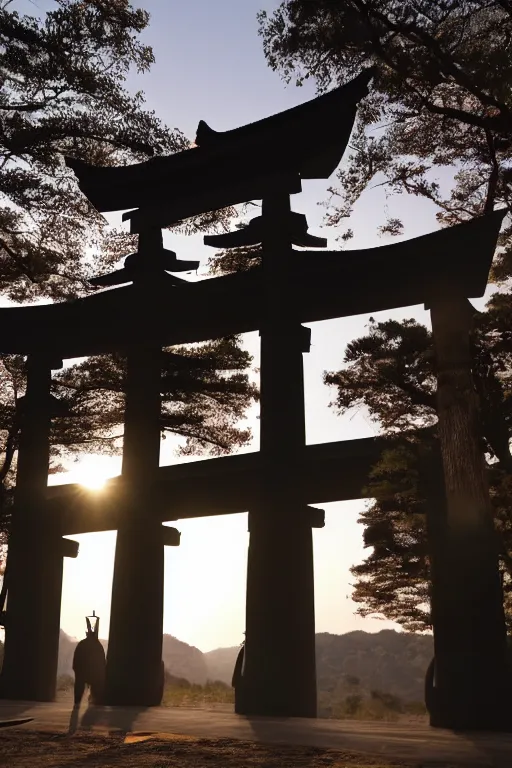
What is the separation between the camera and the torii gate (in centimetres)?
1121

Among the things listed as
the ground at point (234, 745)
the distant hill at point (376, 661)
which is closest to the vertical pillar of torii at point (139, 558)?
the ground at point (234, 745)

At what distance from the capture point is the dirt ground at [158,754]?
18.0 feet

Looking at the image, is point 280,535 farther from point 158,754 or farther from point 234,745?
point 158,754

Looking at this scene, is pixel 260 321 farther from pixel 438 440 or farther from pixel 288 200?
pixel 438 440

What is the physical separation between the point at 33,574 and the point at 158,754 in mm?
9359

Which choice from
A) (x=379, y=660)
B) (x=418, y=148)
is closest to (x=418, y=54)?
(x=418, y=148)

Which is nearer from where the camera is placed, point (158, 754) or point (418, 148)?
point (158, 754)

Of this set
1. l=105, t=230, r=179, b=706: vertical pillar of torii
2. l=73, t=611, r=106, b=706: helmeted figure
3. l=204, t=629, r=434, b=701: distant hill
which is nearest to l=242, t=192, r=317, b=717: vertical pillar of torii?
l=105, t=230, r=179, b=706: vertical pillar of torii

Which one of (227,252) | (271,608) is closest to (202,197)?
(227,252)

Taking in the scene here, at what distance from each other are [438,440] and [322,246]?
14.8 feet

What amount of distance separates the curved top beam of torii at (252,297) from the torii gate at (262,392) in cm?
3

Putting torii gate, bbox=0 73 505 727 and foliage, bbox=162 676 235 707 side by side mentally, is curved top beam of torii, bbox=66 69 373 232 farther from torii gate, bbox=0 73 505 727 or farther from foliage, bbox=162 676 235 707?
foliage, bbox=162 676 235 707

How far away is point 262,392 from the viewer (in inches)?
496

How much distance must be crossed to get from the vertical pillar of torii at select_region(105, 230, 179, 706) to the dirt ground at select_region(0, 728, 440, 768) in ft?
18.4
